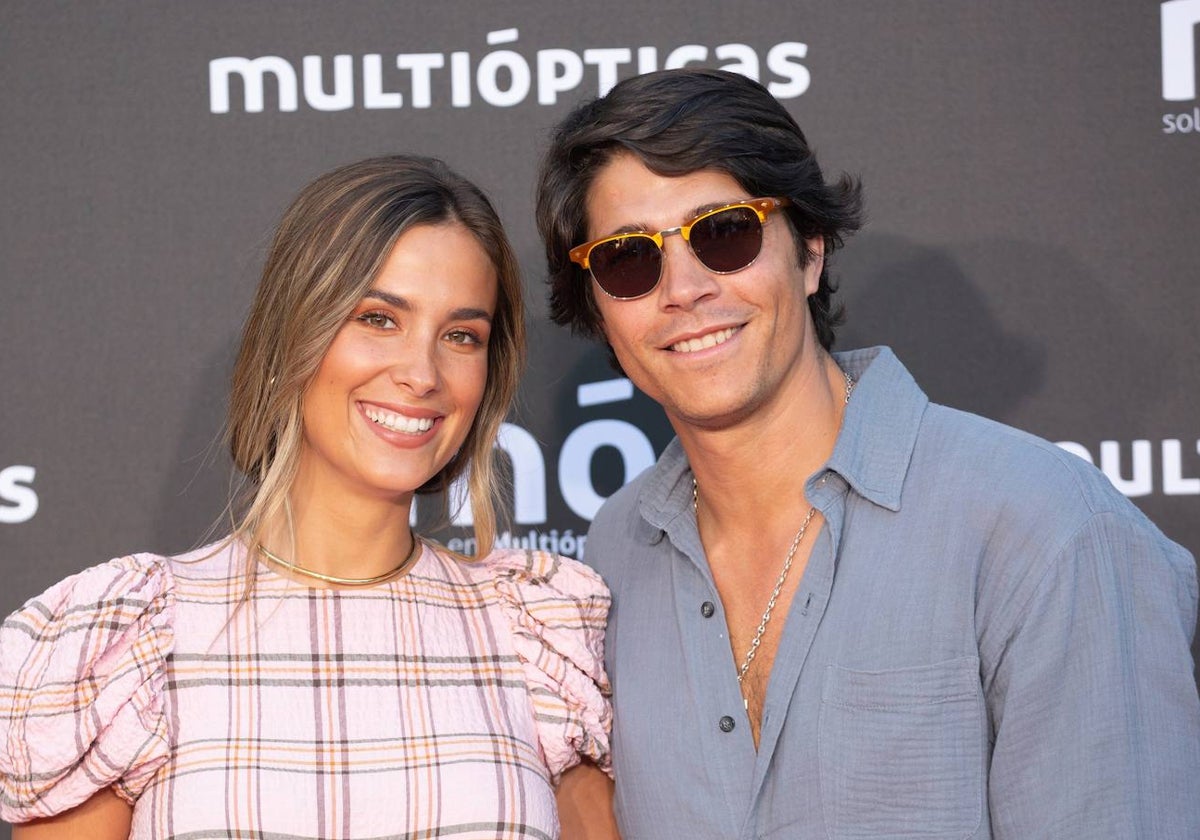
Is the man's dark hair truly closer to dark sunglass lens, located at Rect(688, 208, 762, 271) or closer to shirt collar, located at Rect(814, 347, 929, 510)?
dark sunglass lens, located at Rect(688, 208, 762, 271)

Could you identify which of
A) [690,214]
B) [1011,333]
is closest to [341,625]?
[690,214]

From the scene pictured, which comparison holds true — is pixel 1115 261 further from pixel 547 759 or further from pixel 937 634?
pixel 547 759

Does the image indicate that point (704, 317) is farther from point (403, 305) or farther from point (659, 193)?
point (403, 305)

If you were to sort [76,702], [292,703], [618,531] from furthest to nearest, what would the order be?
[618,531] → [292,703] → [76,702]

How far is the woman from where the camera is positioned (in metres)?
1.79

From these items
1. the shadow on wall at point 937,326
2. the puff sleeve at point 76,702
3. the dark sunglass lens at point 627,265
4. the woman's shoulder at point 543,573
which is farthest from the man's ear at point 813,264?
the puff sleeve at point 76,702

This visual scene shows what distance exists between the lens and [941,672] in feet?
5.97

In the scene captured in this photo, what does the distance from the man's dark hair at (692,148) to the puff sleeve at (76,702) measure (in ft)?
3.19

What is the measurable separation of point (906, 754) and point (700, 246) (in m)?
0.83

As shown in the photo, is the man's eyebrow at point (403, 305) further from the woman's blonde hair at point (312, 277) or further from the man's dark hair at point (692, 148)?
the man's dark hair at point (692, 148)

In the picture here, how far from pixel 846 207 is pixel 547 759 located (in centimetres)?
107

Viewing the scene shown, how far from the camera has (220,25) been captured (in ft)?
8.98

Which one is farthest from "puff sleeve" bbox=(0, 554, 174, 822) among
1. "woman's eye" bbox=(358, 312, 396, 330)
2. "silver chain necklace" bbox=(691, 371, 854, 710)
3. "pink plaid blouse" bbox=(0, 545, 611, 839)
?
"silver chain necklace" bbox=(691, 371, 854, 710)

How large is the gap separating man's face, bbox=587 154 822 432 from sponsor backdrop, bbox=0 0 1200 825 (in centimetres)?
70
